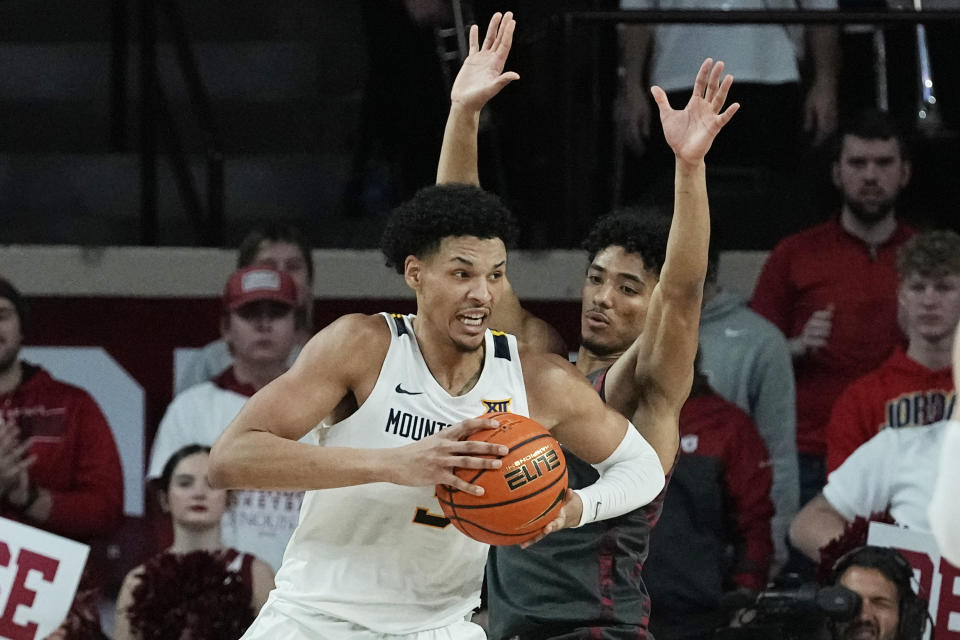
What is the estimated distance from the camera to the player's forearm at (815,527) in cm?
582

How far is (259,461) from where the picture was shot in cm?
356

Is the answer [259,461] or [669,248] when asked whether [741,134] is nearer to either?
[669,248]

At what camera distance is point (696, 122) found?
4.15m

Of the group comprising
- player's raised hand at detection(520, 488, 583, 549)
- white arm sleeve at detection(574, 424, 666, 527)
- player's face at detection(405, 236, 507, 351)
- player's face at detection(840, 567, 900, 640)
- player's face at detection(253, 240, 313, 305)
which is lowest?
Answer: player's face at detection(840, 567, 900, 640)

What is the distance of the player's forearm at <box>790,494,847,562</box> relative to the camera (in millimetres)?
5820

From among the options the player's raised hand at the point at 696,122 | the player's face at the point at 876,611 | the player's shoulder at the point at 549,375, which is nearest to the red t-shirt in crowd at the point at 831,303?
the player's face at the point at 876,611

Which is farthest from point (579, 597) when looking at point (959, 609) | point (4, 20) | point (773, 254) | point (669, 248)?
point (4, 20)

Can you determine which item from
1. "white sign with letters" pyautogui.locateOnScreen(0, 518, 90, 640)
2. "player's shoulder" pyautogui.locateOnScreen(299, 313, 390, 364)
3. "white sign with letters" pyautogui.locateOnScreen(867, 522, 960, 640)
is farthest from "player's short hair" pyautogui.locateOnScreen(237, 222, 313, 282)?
"player's shoulder" pyautogui.locateOnScreen(299, 313, 390, 364)

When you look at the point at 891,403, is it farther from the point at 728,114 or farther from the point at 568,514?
the point at 568,514

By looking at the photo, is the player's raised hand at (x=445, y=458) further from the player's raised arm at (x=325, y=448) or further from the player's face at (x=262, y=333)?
the player's face at (x=262, y=333)

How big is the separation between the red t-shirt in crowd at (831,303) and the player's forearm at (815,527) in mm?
379

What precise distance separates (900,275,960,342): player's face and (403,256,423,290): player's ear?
2.65 m

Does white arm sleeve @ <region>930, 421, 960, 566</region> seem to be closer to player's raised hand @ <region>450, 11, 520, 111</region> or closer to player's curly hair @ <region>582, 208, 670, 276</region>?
player's curly hair @ <region>582, 208, 670, 276</region>

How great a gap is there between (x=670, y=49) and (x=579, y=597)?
3155 millimetres
